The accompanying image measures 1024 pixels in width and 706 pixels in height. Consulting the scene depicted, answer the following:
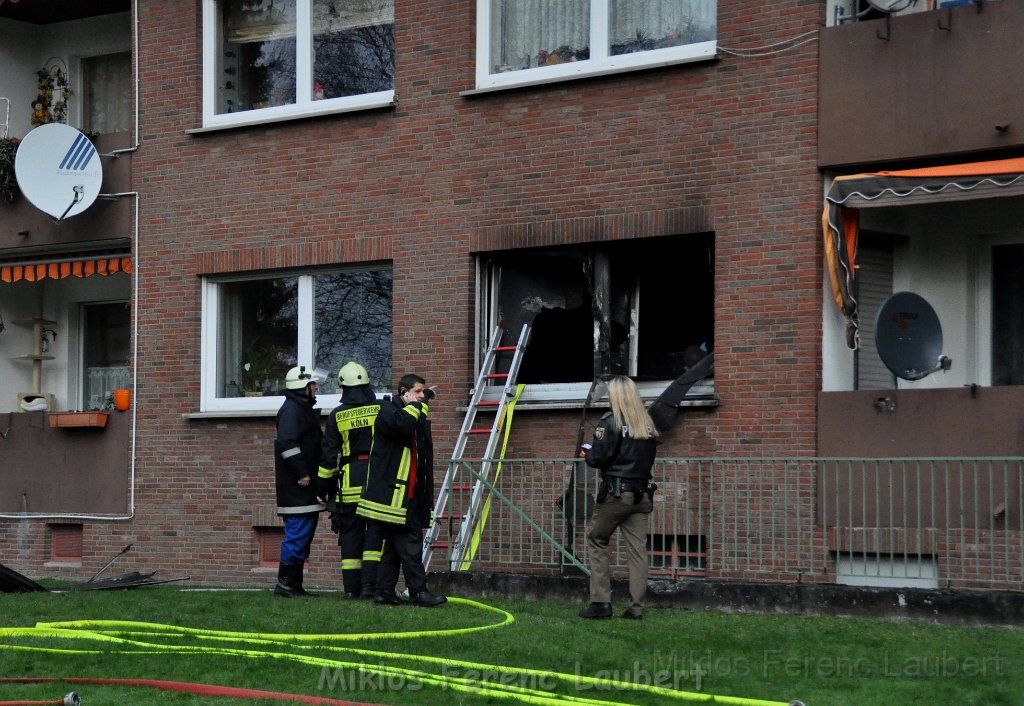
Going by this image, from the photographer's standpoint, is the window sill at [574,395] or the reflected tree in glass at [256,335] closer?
the window sill at [574,395]

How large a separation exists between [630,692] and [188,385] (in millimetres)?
9805

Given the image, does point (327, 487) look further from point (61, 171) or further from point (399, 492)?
point (61, 171)

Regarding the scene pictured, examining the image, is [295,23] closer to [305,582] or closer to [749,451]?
[305,582]

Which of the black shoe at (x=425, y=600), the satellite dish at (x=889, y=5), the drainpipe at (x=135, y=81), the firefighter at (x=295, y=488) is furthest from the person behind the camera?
the drainpipe at (x=135, y=81)

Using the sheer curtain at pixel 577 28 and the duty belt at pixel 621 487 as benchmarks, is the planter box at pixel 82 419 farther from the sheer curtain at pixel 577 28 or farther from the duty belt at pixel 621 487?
the duty belt at pixel 621 487

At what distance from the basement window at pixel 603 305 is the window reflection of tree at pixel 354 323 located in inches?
49.1

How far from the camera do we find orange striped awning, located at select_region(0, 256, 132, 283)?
58.9 feet

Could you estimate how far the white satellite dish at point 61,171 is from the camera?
672 inches

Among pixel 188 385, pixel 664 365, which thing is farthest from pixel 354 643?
pixel 188 385

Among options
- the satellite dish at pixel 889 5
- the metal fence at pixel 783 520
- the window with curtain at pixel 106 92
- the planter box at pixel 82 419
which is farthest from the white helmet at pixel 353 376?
the window with curtain at pixel 106 92

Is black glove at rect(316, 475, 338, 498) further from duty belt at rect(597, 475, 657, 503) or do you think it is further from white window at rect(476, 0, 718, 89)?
white window at rect(476, 0, 718, 89)

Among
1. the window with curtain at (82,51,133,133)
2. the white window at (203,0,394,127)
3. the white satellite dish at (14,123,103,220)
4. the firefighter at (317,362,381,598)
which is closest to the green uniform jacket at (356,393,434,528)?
the firefighter at (317,362,381,598)

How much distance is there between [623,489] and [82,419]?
8.50 m

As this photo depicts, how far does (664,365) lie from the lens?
1466 cm
